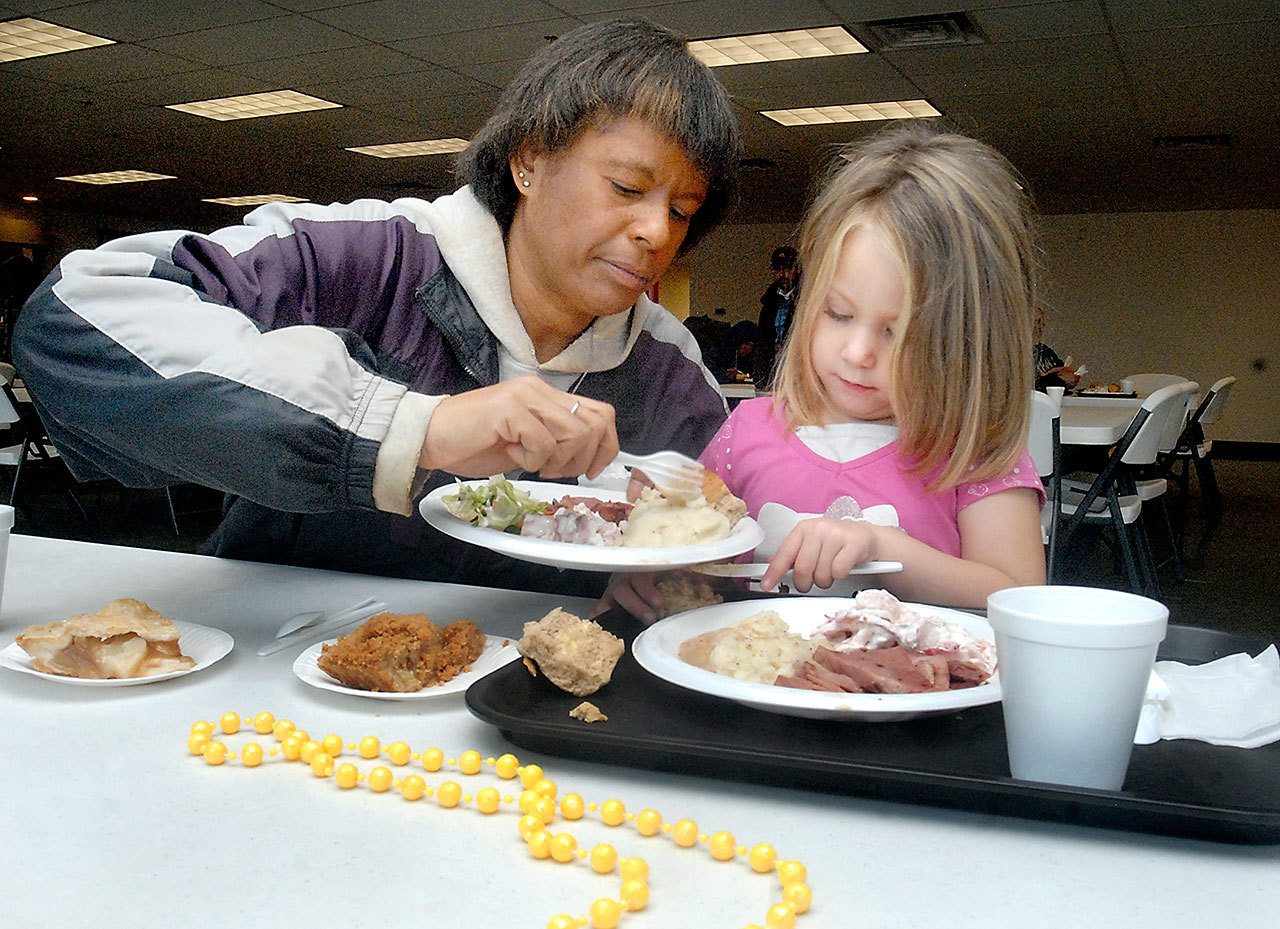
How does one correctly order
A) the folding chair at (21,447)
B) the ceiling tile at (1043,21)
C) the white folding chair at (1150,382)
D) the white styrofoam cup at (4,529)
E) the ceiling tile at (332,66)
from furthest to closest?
the white folding chair at (1150,382) < the ceiling tile at (332,66) < the folding chair at (21,447) < the ceiling tile at (1043,21) < the white styrofoam cup at (4,529)

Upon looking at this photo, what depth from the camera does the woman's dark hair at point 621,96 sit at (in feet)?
4.17

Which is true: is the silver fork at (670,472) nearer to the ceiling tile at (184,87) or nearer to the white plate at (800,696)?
the white plate at (800,696)

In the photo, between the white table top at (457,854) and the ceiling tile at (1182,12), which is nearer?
the white table top at (457,854)

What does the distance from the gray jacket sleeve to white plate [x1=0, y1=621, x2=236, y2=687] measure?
144mm

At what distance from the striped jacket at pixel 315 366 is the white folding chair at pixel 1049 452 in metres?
1.88

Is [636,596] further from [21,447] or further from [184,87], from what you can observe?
[184,87]

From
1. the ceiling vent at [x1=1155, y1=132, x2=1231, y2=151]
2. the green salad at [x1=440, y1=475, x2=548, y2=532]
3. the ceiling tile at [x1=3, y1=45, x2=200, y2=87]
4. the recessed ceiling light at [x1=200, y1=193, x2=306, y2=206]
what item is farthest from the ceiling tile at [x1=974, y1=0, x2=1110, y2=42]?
the recessed ceiling light at [x1=200, y1=193, x2=306, y2=206]

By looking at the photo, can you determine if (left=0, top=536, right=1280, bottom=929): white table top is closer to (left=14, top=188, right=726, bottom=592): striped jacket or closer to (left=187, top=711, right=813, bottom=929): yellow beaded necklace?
(left=187, top=711, right=813, bottom=929): yellow beaded necklace

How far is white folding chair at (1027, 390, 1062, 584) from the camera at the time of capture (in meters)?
3.20

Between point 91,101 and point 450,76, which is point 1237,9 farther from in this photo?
point 91,101

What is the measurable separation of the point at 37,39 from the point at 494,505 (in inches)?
241

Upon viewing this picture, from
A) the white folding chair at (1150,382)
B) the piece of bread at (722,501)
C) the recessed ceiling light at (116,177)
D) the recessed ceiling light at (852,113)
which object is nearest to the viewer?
the piece of bread at (722,501)

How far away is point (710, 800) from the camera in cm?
69

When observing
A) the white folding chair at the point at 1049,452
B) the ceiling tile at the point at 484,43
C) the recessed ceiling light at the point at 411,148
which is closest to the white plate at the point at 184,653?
the white folding chair at the point at 1049,452
